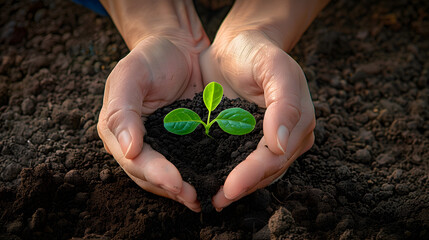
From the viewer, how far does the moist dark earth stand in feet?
6.10

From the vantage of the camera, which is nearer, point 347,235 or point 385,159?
point 347,235

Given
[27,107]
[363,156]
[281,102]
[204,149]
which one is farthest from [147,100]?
[363,156]

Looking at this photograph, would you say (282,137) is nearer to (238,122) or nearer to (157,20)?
(238,122)

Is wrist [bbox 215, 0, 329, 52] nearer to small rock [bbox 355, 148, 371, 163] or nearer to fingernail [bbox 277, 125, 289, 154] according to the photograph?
small rock [bbox 355, 148, 371, 163]

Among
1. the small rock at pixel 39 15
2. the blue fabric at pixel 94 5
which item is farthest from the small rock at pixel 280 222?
the small rock at pixel 39 15

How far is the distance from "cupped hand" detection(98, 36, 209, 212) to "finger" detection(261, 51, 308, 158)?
1.39 feet

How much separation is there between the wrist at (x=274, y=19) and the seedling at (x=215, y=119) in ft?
2.05

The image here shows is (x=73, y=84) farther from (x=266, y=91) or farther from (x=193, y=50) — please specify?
(x=266, y=91)

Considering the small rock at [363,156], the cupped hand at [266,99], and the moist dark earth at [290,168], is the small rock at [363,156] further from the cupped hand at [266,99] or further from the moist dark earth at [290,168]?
the cupped hand at [266,99]

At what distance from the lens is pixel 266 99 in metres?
1.86

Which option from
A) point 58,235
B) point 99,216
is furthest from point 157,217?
point 58,235

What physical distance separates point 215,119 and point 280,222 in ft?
1.83

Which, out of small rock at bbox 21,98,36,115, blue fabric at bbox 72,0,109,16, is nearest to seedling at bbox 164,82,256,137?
small rock at bbox 21,98,36,115

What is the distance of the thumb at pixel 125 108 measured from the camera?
1.71m
